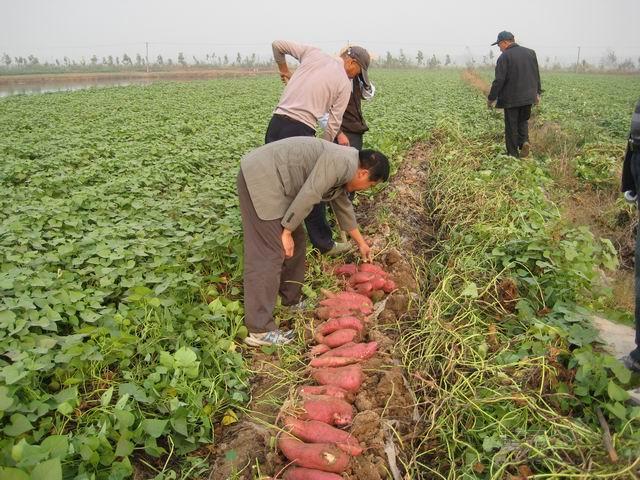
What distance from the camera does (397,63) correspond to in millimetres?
69688

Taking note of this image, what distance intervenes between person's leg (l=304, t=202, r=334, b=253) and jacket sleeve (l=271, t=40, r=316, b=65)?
54.1 inches

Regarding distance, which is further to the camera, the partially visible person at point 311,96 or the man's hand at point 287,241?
the partially visible person at point 311,96

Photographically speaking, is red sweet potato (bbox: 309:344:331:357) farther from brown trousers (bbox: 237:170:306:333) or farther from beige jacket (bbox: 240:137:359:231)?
beige jacket (bbox: 240:137:359:231)

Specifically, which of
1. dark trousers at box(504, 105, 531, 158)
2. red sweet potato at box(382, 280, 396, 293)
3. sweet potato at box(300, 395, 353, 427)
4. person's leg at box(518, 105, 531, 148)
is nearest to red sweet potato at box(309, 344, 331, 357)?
sweet potato at box(300, 395, 353, 427)

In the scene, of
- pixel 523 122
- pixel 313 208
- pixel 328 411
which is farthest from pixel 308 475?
pixel 523 122

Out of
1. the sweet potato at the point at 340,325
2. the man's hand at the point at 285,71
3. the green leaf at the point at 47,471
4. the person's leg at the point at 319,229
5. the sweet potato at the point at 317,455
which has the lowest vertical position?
the sweet potato at the point at 317,455

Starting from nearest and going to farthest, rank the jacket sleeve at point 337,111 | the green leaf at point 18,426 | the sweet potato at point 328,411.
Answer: the green leaf at point 18,426 → the sweet potato at point 328,411 → the jacket sleeve at point 337,111

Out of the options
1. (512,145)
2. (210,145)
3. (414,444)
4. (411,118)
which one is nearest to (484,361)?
(414,444)

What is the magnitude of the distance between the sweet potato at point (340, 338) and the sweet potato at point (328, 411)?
559mm

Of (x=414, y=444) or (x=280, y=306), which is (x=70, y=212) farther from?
(x=414, y=444)

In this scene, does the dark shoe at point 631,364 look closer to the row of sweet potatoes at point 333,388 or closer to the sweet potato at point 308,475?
the row of sweet potatoes at point 333,388

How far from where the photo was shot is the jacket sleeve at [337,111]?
4.03 m

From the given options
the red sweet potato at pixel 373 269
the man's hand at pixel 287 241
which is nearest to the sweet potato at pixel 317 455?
the man's hand at pixel 287 241

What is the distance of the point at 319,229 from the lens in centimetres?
419
